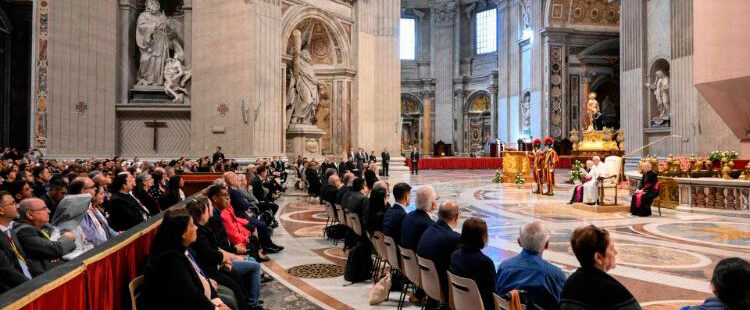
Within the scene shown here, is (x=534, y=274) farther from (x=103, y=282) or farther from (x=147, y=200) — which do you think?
(x=147, y=200)

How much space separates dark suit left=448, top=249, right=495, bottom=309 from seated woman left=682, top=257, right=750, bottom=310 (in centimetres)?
136

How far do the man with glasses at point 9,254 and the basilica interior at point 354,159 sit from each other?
2 centimetres

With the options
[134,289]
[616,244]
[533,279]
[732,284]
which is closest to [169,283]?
[134,289]

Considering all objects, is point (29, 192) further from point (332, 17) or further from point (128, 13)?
point (332, 17)

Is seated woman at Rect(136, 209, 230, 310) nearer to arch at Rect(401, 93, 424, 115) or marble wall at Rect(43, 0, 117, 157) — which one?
marble wall at Rect(43, 0, 117, 157)

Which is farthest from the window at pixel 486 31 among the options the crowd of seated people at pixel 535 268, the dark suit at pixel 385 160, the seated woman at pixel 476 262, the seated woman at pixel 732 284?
the seated woman at pixel 732 284

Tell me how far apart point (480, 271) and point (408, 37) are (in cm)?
3766

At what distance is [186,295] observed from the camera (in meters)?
3.24

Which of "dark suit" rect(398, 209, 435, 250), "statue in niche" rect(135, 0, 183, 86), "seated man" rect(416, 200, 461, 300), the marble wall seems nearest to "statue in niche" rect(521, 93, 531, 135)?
"statue in niche" rect(135, 0, 183, 86)

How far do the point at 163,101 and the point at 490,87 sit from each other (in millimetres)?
24223

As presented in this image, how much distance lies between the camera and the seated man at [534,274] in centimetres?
309

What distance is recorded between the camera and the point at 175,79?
17578 millimetres

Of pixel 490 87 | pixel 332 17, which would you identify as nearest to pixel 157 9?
pixel 332 17

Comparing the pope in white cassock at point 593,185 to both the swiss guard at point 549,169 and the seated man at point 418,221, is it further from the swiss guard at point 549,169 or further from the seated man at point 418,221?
the seated man at point 418,221
